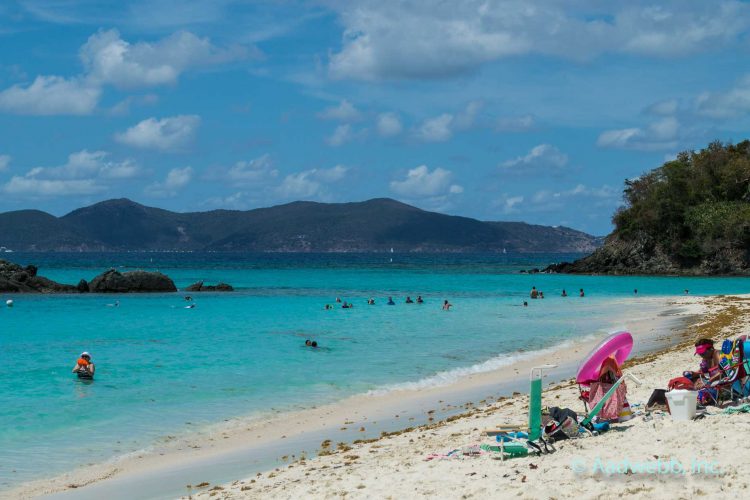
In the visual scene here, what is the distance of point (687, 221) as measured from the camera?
328 ft

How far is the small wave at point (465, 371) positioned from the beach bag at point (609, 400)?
9002mm

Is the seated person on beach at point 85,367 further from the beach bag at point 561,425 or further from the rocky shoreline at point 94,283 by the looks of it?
the rocky shoreline at point 94,283

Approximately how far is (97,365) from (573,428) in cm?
1965

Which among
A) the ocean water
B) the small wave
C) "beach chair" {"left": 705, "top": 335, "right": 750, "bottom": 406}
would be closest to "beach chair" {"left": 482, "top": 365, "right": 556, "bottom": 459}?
"beach chair" {"left": 705, "top": 335, "right": 750, "bottom": 406}

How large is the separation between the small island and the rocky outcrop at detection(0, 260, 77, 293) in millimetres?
72236

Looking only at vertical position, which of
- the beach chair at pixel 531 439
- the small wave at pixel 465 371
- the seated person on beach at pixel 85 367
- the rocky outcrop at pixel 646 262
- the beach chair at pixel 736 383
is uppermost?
the rocky outcrop at pixel 646 262

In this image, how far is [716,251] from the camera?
97.6 meters

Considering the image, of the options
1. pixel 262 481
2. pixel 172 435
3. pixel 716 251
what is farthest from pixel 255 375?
pixel 716 251

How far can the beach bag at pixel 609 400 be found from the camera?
496 inches

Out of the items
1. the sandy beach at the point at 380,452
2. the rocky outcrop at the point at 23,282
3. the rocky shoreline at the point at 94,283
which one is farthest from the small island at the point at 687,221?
the sandy beach at the point at 380,452

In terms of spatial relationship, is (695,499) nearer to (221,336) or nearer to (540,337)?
(540,337)

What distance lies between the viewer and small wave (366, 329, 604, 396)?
2189 centimetres

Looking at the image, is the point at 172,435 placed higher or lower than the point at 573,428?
lower

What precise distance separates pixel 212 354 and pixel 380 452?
1765 cm
